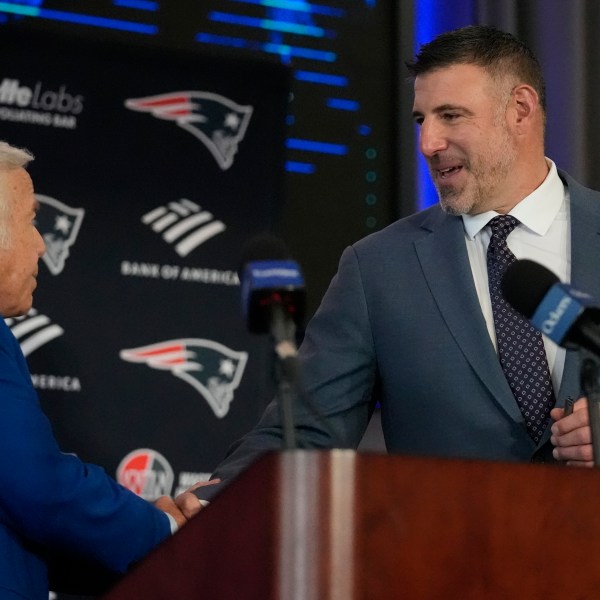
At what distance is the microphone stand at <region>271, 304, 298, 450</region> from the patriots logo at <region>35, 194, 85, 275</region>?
2.37 m

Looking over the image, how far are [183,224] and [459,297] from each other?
1.59 meters

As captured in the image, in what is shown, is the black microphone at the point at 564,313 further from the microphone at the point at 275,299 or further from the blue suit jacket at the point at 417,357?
the blue suit jacket at the point at 417,357

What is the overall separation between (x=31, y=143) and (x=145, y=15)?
2.63 feet

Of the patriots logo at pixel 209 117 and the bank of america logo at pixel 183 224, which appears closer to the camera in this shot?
the bank of america logo at pixel 183 224

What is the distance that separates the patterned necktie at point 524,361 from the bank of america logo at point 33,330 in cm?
159

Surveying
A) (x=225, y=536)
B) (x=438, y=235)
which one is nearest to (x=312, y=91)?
(x=438, y=235)

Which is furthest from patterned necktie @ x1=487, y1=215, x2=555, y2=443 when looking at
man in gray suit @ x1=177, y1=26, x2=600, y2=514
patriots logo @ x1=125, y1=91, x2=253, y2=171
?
patriots logo @ x1=125, y1=91, x2=253, y2=171

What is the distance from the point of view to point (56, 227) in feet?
13.3

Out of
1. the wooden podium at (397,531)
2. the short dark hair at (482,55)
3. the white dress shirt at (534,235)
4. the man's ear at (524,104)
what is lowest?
the wooden podium at (397,531)

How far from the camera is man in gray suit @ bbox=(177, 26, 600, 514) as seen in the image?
2.69 m

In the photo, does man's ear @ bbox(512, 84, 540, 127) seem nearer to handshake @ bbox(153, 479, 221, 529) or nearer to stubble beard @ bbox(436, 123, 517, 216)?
stubble beard @ bbox(436, 123, 517, 216)

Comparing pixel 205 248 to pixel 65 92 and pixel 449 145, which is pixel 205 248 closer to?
pixel 65 92

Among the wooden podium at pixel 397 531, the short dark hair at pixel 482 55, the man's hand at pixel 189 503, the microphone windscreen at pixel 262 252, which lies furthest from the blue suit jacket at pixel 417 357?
the wooden podium at pixel 397 531

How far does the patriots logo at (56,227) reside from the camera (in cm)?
402
